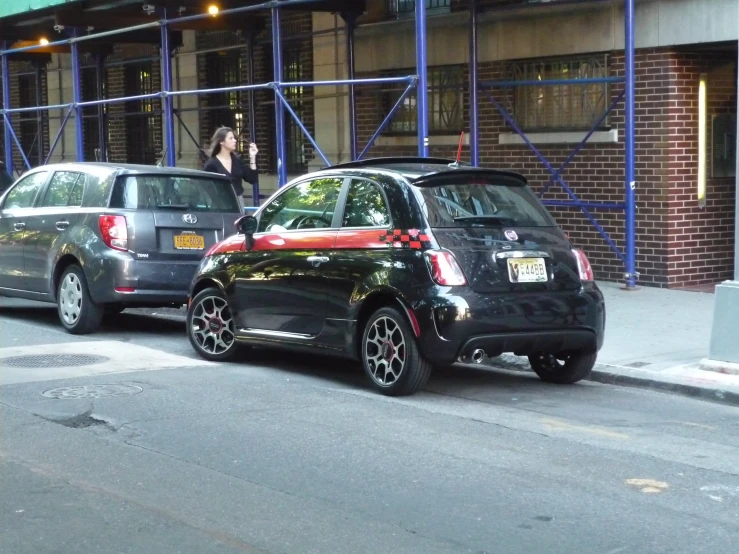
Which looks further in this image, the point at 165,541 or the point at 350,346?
the point at 350,346

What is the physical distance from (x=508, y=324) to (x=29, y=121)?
21422 millimetres

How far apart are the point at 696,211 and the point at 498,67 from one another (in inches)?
126

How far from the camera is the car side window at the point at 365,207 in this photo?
895 centimetres

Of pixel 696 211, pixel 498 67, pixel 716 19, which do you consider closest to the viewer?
pixel 716 19

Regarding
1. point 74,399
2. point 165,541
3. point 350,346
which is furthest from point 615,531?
point 74,399

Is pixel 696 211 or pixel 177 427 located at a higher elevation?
pixel 696 211

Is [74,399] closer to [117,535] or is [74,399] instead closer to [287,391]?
[287,391]

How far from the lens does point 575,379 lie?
9.52m

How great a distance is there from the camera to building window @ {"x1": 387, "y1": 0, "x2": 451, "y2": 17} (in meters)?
16.8

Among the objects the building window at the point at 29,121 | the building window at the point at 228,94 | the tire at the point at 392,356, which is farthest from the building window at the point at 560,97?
the building window at the point at 29,121

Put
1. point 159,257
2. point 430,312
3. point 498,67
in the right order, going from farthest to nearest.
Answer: point 498,67 < point 159,257 < point 430,312

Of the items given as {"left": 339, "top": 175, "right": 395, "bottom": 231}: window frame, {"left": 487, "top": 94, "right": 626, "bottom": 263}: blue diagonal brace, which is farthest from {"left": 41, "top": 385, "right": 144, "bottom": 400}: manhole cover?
{"left": 487, "top": 94, "right": 626, "bottom": 263}: blue diagonal brace

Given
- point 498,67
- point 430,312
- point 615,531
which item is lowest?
point 615,531

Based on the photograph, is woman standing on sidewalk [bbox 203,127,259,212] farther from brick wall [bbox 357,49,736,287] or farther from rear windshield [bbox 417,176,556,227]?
rear windshield [bbox 417,176,556,227]
